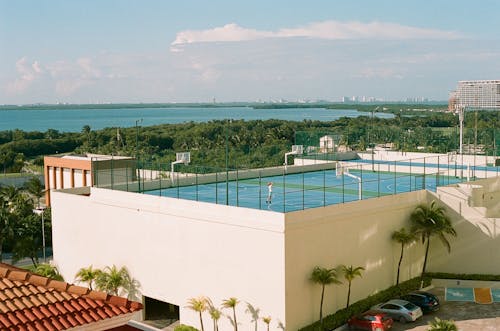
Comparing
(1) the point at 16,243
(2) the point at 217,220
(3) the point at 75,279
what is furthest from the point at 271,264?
(1) the point at 16,243

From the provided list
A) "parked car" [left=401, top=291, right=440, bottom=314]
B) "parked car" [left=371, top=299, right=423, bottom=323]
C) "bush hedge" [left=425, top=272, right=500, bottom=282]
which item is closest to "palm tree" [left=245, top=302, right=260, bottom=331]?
"parked car" [left=371, top=299, right=423, bottom=323]

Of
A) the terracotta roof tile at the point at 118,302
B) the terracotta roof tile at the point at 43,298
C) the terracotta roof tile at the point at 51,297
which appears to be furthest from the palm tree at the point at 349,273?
the terracotta roof tile at the point at 43,298

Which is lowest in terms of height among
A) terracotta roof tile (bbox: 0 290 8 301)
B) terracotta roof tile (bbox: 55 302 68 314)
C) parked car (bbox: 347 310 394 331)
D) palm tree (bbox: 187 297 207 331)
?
parked car (bbox: 347 310 394 331)

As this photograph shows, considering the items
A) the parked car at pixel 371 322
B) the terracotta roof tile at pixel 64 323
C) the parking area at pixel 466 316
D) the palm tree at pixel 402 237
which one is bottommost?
the parking area at pixel 466 316

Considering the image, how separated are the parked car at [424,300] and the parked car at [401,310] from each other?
605 millimetres

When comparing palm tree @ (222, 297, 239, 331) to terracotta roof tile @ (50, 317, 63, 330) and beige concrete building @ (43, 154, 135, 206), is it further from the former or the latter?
beige concrete building @ (43, 154, 135, 206)

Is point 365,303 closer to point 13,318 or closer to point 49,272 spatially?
point 49,272

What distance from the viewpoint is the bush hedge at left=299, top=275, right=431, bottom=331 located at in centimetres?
2548

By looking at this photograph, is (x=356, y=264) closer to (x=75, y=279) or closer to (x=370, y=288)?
(x=370, y=288)

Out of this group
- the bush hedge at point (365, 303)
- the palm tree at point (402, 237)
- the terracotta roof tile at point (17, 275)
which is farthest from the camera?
the palm tree at point (402, 237)

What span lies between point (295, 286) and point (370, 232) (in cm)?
536

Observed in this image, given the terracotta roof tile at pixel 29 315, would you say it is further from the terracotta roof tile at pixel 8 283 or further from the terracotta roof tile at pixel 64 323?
the terracotta roof tile at pixel 8 283

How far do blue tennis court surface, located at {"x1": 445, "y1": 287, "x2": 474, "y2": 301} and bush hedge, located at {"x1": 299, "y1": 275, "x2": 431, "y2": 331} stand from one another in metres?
1.19

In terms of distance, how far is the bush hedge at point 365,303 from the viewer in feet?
83.6
